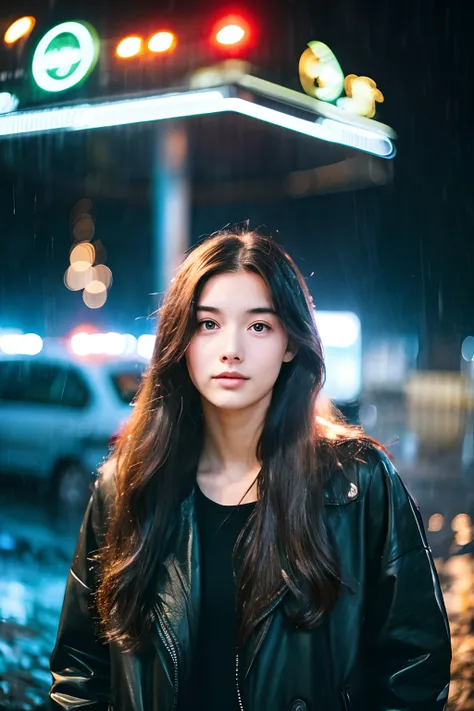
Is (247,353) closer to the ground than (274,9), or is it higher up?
closer to the ground

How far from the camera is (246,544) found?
177 centimetres

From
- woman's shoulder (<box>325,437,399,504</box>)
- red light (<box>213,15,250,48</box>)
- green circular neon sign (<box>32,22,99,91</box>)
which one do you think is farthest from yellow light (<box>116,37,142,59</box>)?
woman's shoulder (<box>325,437,399,504</box>)

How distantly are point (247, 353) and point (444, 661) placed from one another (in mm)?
782

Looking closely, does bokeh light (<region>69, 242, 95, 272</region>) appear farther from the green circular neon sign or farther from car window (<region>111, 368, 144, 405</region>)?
the green circular neon sign

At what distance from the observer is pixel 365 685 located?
1748mm

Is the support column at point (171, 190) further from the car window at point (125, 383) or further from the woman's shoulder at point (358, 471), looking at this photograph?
the woman's shoulder at point (358, 471)

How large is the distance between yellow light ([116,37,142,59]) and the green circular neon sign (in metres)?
0.31

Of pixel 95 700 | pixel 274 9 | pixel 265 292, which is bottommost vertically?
pixel 95 700

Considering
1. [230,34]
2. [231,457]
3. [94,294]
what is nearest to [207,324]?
[231,457]

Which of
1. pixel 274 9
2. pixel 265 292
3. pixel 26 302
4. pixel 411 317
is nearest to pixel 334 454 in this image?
pixel 265 292

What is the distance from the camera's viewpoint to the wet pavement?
467 cm

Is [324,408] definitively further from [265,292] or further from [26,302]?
[26,302]

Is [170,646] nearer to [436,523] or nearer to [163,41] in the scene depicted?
[163,41]

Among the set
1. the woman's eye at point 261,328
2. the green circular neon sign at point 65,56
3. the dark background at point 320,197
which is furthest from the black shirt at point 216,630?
the green circular neon sign at point 65,56
